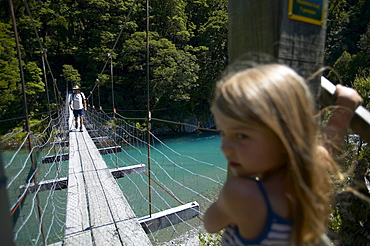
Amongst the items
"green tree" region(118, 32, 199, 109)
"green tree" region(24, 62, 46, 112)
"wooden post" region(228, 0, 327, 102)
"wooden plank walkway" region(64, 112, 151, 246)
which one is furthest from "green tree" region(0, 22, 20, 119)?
"wooden post" region(228, 0, 327, 102)

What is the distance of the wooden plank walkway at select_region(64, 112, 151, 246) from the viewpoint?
1164 mm

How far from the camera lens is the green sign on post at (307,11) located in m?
0.38

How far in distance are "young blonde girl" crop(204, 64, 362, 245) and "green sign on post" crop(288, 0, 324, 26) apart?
131 mm

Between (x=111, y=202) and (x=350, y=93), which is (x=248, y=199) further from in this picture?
(x=111, y=202)

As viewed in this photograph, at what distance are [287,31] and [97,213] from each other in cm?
142

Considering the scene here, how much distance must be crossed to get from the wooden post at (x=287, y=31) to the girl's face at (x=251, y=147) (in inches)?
6.5

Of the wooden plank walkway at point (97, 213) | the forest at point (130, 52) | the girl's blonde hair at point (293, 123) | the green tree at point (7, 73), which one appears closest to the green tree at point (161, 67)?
the forest at point (130, 52)

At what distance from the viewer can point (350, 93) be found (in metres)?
0.39

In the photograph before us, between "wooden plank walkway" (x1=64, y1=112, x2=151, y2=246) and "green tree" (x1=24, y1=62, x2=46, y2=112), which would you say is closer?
"wooden plank walkway" (x1=64, y1=112, x2=151, y2=246)

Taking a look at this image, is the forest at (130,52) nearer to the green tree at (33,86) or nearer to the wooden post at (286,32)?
the green tree at (33,86)

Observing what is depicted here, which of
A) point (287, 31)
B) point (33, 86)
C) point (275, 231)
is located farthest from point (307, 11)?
point (33, 86)

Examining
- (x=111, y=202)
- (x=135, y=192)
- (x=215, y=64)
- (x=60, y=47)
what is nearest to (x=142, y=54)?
(x=215, y=64)

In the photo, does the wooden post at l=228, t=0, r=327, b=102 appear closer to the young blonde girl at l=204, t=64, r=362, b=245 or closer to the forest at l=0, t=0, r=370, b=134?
the young blonde girl at l=204, t=64, r=362, b=245

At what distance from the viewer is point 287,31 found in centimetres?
38
